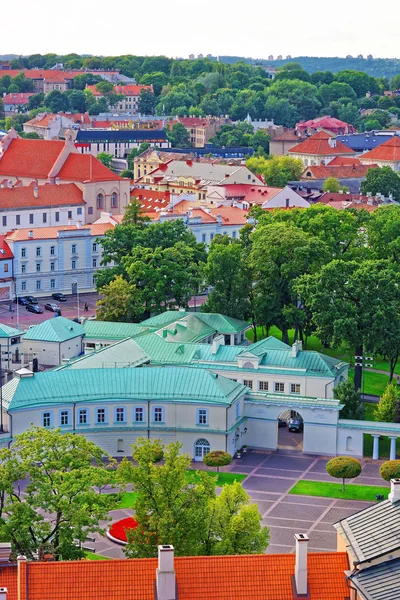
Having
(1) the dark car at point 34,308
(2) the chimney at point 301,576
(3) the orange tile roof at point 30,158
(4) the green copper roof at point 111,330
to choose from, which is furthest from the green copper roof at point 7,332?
(3) the orange tile roof at point 30,158

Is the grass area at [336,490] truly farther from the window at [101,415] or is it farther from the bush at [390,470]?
the window at [101,415]

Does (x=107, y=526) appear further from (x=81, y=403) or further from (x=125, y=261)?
(x=125, y=261)

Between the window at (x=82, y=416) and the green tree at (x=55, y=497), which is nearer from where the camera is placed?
the green tree at (x=55, y=497)

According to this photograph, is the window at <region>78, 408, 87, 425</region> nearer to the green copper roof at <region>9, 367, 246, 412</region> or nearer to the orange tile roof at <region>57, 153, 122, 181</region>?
the green copper roof at <region>9, 367, 246, 412</region>

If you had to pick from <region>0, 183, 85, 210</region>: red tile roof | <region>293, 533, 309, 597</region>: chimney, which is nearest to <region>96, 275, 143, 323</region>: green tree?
<region>0, 183, 85, 210</region>: red tile roof

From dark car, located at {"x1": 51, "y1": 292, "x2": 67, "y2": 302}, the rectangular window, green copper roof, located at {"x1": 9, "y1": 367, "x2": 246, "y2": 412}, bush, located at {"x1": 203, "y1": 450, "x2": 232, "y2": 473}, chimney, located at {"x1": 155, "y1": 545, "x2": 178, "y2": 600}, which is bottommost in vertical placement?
dark car, located at {"x1": 51, "y1": 292, "x2": 67, "y2": 302}

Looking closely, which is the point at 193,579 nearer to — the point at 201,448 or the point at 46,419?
the point at 46,419
